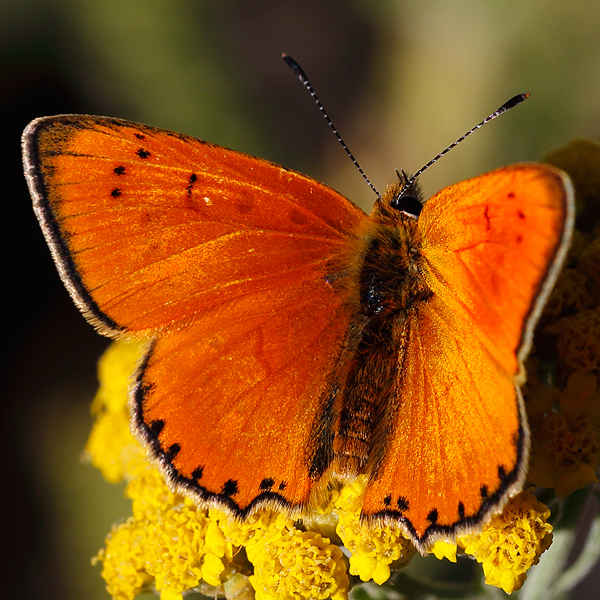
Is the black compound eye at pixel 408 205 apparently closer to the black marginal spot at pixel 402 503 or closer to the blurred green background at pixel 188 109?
the black marginal spot at pixel 402 503

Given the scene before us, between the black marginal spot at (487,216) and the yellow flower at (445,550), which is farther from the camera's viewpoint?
the yellow flower at (445,550)

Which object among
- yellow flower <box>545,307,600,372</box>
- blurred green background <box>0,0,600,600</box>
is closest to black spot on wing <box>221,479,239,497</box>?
yellow flower <box>545,307,600,372</box>

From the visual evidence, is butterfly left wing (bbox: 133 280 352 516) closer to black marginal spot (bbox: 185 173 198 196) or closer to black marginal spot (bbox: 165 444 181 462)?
black marginal spot (bbox: 165 444 181 462)

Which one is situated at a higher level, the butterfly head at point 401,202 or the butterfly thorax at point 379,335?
the butterfly head at point 401,202

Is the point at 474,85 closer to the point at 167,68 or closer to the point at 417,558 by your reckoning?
the point at 167,68

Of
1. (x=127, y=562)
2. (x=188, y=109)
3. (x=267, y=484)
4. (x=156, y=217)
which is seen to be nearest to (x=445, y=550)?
(x=267, y=484)

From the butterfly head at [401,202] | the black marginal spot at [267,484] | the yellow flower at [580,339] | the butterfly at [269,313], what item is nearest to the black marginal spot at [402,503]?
the butterfly at [269,313]

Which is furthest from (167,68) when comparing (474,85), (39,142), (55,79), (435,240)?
(435,240)
